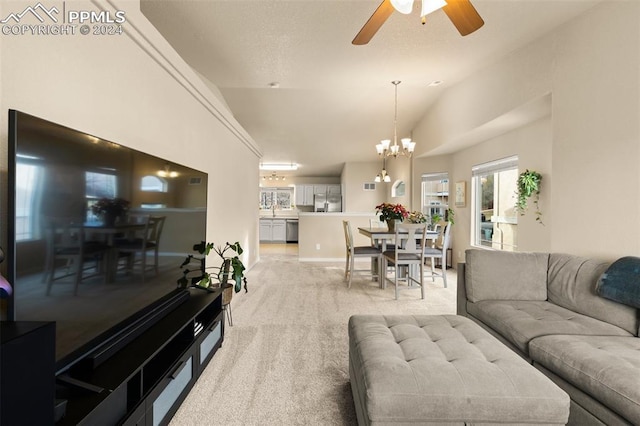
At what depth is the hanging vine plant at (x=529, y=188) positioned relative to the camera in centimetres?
350

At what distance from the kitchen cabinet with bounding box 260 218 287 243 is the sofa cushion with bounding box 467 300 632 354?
26.8 feet

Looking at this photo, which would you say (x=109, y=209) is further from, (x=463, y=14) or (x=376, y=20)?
(x=463, y=14)

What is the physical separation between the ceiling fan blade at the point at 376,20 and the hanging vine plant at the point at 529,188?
267cm

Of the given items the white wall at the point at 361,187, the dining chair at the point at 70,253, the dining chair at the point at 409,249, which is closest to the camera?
the dining chair at the point at 70,253

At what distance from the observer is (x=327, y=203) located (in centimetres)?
1007

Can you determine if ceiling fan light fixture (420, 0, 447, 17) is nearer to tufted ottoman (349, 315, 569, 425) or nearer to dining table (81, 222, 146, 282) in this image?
tufted ottoman (349, 315, 569, 425)

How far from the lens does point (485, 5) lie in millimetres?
2465

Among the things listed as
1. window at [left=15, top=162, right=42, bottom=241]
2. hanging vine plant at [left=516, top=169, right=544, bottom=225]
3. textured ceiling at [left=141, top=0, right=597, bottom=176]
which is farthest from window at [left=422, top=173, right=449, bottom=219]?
window at [left=15, top=162, right=42, bottom=241]

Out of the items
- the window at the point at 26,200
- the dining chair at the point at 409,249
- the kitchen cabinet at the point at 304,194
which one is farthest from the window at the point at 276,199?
the window at the point at 26,200

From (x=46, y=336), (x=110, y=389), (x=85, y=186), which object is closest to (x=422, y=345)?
(x=110, y=389)

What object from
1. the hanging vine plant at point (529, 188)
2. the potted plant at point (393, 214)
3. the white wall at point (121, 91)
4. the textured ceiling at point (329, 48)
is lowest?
the potted plant at point (393, 214)

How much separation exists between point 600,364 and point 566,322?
1.83ft

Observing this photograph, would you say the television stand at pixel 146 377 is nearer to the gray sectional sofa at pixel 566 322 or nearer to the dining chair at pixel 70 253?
the dining chair at pixel 70 253

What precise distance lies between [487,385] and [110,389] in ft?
4.77
